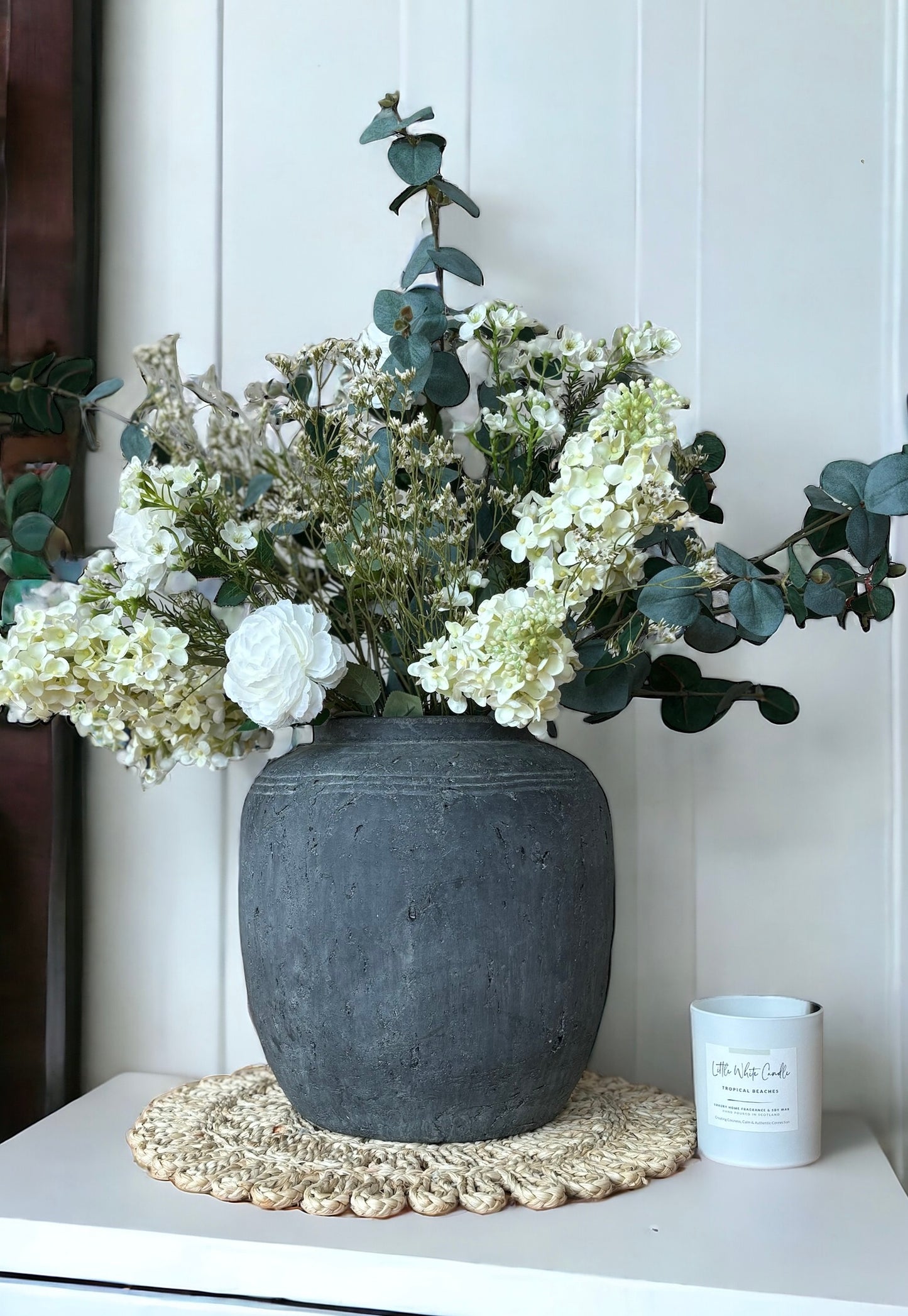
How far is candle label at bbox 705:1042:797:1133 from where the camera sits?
30.9 inches

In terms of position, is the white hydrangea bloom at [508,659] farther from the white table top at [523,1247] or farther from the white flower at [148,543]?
the white table top at [523,1247]

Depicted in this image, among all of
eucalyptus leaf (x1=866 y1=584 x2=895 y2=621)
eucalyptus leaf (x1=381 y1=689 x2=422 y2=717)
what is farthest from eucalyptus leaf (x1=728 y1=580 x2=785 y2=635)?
eucalyptus leaf (x1=381 y1=689 x2=422 y2=717)

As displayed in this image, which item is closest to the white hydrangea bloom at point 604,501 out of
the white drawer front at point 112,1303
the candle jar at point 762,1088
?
the candle jar at point 762,1088

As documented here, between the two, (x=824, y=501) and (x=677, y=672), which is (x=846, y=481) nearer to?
(x=824, y=501)

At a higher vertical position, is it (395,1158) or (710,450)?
(710,450)

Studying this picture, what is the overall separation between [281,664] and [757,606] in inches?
12.8

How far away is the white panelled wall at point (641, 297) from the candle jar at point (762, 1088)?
234mm

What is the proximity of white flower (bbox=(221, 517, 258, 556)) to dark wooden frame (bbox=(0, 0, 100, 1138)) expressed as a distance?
0.36 metres

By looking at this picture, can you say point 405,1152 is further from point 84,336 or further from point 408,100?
point 408,100

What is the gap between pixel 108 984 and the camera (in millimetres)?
1134

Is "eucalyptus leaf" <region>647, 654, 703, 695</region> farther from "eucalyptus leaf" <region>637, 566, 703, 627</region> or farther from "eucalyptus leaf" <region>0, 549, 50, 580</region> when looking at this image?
"eucalyptus leaf" <region>0, 549, 50, 580</region>

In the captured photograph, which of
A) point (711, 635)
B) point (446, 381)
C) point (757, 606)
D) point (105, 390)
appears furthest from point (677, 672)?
point (105, 390)

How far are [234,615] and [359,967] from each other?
32 centimetres

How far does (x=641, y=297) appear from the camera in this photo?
3.54 feet
